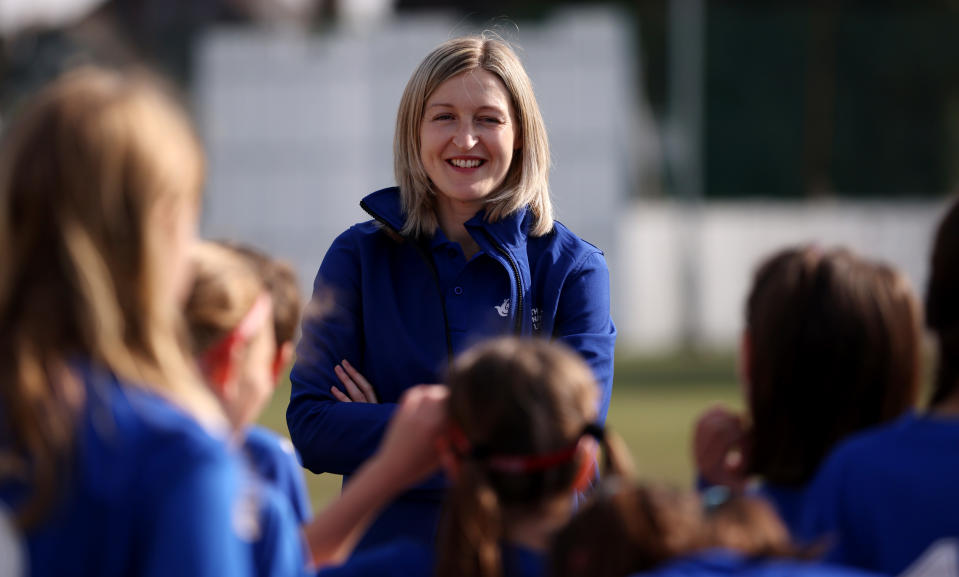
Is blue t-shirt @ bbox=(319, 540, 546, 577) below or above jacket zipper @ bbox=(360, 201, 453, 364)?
below

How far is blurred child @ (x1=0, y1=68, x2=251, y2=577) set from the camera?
175 centimetres

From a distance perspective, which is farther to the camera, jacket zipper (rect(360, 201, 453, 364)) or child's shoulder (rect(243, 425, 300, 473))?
jacket zipper (rect(360, 201, 453, 364))

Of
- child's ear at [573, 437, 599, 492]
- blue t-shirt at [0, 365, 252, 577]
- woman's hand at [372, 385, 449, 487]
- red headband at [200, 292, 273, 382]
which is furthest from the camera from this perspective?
red headband at [200, 292, 273, 382]

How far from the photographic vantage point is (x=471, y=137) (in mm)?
3348

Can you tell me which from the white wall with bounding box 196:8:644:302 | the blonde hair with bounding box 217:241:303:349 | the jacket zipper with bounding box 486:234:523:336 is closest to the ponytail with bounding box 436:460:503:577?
the blonde hair with bounding box 217:241:303:349

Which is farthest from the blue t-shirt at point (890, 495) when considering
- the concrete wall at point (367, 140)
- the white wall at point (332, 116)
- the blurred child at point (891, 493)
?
the white wall at point (332, 116)

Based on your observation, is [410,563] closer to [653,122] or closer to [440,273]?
[440,273]

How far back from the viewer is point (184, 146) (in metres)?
1.91

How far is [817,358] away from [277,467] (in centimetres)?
106

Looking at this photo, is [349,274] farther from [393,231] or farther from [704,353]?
[704,353]

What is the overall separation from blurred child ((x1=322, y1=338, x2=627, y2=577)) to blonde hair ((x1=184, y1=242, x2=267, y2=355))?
51 cm

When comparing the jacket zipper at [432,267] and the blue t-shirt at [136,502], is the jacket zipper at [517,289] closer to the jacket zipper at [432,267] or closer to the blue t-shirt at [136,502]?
the jacket zipper at [432,267]

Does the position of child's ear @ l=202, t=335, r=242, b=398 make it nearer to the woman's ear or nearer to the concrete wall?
the woman's ear

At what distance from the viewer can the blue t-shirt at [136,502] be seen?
5.73 ft
